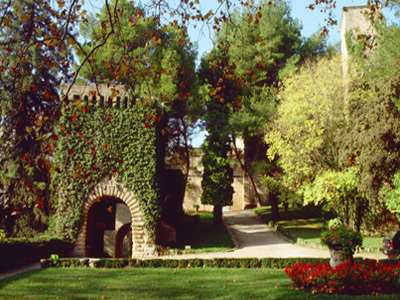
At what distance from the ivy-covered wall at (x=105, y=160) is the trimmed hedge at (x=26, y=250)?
723 mm

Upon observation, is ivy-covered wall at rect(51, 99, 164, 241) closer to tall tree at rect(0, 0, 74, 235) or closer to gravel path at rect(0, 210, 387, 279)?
tall tree at rect(0, 0, 74, 235)

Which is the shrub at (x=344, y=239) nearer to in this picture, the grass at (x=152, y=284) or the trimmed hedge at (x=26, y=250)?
the grass at (x=152, y=284)

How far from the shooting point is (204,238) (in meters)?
20.4

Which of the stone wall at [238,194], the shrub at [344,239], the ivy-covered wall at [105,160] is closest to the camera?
the shrub at [344,239]

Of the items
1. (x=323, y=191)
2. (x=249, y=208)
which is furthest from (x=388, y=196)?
(x=249, y=208)

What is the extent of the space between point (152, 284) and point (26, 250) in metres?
6.20

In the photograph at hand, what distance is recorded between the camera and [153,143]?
15.7 m

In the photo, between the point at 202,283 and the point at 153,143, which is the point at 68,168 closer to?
the point at 153,143

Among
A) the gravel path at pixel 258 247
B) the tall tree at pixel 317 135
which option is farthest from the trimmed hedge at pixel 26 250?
the tall tree at pixel 317 135

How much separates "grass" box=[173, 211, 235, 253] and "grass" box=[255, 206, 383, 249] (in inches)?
157

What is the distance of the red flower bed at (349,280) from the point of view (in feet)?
26.1

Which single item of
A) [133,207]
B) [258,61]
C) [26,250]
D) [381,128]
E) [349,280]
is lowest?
[349,280]

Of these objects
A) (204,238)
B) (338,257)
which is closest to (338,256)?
(338,257)

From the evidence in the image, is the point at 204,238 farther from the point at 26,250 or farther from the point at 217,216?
the point at 26,250
